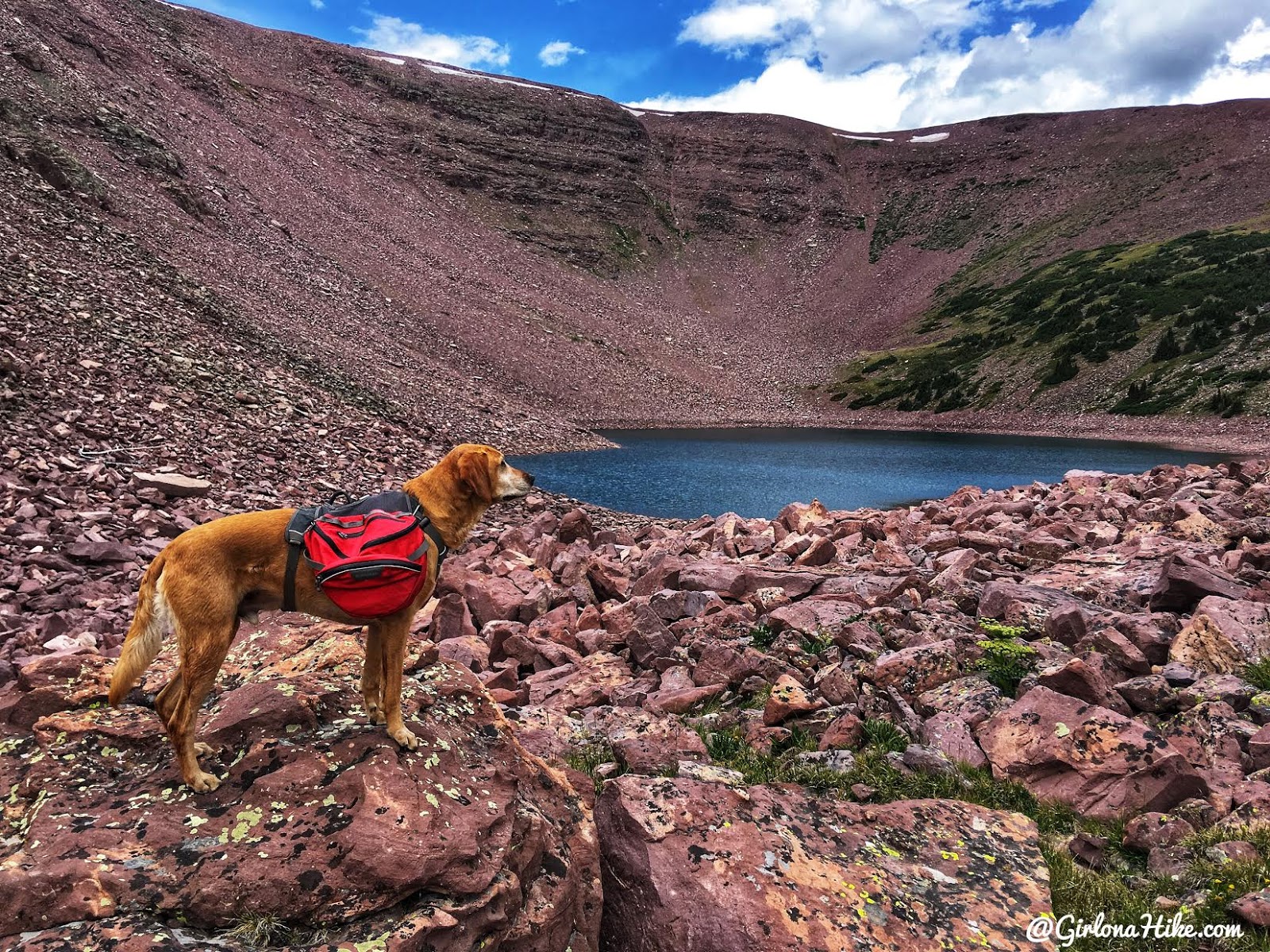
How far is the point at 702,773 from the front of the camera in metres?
5.77

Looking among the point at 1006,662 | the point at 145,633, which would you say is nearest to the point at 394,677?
the point at 145,633

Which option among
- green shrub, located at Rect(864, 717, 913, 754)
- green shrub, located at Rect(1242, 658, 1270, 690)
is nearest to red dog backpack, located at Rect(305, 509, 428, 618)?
green shrub, located at Rect(864, 717, 913, 754)

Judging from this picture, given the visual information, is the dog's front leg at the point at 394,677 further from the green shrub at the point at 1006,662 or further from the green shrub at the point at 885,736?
the green shrub at the point at 1006,662

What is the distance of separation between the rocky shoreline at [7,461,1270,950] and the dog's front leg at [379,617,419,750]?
0.40ft

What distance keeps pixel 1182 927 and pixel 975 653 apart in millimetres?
4156

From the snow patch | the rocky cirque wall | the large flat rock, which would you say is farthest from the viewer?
the snow patch

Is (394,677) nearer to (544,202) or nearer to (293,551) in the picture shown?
(293,551)

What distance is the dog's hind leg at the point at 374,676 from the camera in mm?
4535

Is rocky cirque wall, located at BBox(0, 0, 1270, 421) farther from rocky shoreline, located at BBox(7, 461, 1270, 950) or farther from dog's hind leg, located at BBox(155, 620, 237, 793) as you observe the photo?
dog's hind leg, located at BBox(155, 620, 237, 793)

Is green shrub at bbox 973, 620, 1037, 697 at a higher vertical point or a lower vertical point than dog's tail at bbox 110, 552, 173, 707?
lower

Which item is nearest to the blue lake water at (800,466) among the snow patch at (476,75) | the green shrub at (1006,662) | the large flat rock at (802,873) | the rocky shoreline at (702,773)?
the rocky shoreline at (702,773)

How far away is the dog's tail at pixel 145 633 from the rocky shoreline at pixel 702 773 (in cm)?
35

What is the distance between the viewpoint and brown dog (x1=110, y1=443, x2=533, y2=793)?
399 cm

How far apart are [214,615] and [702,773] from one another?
386cm
